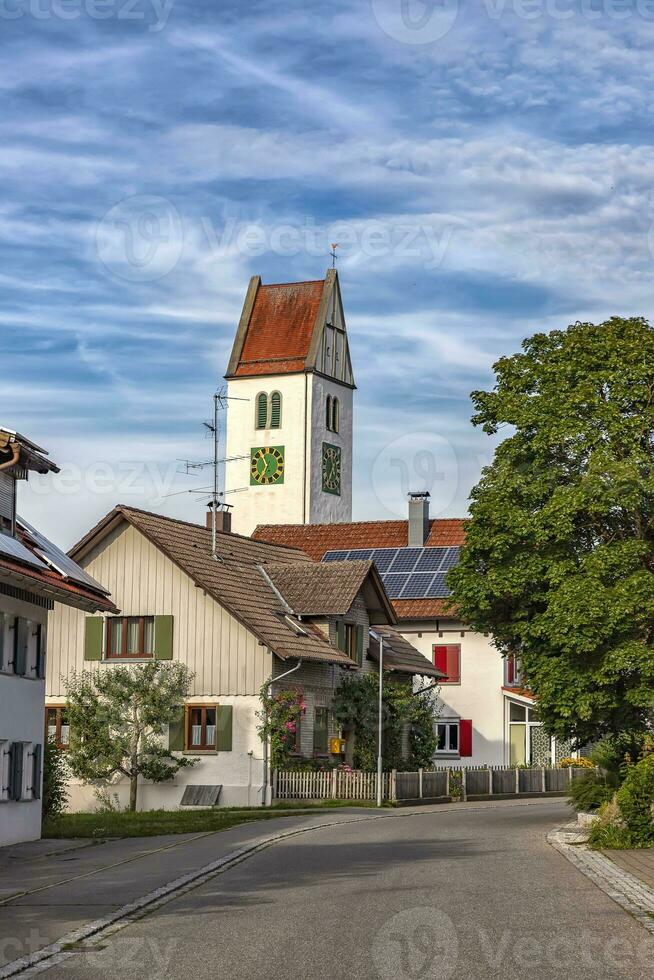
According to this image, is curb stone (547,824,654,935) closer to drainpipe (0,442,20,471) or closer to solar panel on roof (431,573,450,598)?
drainpipe (0,442,20,471)

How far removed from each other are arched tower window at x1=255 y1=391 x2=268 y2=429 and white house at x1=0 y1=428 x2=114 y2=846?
80.4 metres

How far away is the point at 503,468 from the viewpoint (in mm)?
32656

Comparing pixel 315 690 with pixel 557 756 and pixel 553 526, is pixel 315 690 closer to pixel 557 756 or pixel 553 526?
pixel 553 526

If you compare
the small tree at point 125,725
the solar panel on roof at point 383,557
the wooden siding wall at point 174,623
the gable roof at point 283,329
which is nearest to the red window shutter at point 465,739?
the solar panel on roof at point 383,557

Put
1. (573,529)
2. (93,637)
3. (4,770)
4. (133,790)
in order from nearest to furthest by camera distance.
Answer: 1. (4,770)
2. (573,529)
3. (133,790)
4. (93,637)

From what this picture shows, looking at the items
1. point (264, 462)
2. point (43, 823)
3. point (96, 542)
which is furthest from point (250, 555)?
point (264, 462)

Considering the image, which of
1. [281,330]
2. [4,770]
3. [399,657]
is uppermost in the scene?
[281,330]

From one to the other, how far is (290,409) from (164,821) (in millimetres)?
77447

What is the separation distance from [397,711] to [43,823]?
18.0 meters

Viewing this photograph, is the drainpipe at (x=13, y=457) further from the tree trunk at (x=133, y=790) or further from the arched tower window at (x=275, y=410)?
the arched tower window at (x=275, y=410)

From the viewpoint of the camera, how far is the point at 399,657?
51188 millimetres

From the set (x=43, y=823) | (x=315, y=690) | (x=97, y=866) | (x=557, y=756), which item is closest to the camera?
(x=97, y=866)

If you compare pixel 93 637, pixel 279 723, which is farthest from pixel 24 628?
pixel 93 637

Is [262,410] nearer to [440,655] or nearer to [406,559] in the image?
[406,559]
